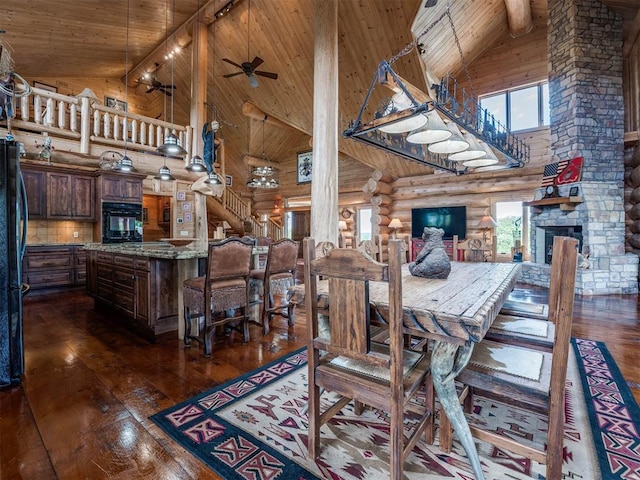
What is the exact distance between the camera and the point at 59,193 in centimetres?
590

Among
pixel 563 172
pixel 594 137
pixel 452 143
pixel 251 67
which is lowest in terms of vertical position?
pixel 452 143

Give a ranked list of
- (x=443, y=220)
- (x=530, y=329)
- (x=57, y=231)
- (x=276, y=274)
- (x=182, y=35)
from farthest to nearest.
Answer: (x=443, y=220) < (x=182, y=35) < (x=57, y=231) < (x=276, y=274) < (x=530, y=329)

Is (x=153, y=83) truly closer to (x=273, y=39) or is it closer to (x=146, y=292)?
(x=273, y=39)

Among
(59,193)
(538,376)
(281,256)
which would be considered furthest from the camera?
(59,193)

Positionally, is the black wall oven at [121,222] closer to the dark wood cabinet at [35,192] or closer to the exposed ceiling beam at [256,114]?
the dark wood cabinet at [35,192]

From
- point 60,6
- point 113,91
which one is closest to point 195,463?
point 60,6

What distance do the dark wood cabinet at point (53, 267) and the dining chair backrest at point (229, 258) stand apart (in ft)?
12.8

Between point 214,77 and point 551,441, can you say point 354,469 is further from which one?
point 214,77

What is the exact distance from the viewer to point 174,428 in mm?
1746

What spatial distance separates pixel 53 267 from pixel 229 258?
4820 mm

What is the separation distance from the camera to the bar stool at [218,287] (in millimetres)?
2797

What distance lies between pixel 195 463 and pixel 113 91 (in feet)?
38.3

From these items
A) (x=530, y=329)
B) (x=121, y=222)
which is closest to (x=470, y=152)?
(x=530, y=329)

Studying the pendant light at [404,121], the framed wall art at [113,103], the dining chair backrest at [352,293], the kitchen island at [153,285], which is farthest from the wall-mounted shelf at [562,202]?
the framed wall art at [113,103]
